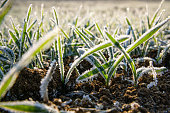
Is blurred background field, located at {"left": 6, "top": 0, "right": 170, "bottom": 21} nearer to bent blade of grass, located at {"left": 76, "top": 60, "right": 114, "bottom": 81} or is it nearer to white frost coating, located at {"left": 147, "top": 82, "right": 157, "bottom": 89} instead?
bent blade of grass, located at {"left": 76, "top": 60, "right": 114, "bottom": 81}

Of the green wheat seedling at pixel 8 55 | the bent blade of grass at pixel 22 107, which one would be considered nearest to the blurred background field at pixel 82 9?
the green wheat seedling at pixel 8 55

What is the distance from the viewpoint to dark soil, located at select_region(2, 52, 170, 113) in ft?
2.22

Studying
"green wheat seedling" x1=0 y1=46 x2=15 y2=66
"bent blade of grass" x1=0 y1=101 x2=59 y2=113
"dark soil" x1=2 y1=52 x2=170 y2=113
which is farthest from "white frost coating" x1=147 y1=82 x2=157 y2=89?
"green wheat seedling" x1=0 y1=46 x2=15 y2=66

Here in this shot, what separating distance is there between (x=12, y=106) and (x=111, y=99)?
1.35 ft

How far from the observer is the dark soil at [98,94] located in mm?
677

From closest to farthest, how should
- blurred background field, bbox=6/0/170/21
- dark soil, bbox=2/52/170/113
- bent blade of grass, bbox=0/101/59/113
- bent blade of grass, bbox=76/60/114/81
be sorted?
bent blade of grass, bbox=0/101/59/113 → dark soil, bbox=2/52/170/113 → bent blade of grass, bbox=76/60/114/81 → blurred background field, bbox=6/0/170/21

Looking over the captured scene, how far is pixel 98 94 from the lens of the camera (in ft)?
2.56

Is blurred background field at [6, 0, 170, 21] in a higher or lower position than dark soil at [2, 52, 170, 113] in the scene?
higher

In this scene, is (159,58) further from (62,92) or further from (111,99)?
(62,92)

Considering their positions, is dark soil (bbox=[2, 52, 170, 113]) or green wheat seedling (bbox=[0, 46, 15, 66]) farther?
green wheat seedling (bbox=[0, 46, 15, 66])

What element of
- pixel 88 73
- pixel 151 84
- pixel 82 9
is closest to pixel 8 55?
pixel 88 73

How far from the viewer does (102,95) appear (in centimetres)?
77

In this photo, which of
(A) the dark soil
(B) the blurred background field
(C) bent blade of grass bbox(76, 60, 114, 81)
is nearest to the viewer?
(A) the dark soil

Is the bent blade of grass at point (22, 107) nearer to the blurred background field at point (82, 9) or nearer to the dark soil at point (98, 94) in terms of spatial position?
the dark soil at point (98, 94)
